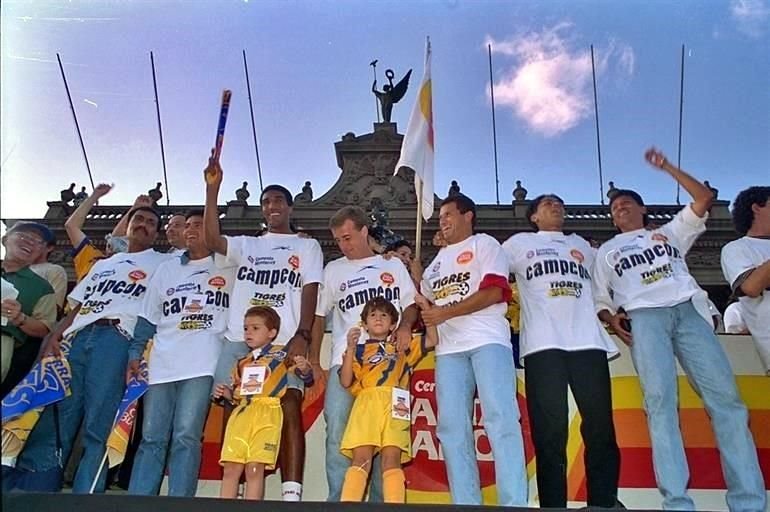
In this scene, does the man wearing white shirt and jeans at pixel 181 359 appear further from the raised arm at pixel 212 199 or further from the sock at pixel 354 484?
the sock at pixel 354 484

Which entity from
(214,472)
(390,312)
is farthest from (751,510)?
(214,472)

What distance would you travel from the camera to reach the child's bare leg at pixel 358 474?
11.2ft

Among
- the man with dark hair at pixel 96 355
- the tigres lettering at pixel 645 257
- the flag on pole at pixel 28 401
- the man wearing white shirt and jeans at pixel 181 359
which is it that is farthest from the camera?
the tigres lettering at pixel 645 257

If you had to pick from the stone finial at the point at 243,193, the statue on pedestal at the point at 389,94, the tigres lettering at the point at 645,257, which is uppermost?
the statue on pedestal at the point at 389,94

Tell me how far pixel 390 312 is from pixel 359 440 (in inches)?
30.3

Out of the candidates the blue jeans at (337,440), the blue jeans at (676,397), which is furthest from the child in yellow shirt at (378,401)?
the blue jeans at (676,397)

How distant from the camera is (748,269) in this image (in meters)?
4.16

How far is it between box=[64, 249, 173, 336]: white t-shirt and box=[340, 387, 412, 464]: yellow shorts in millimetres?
1664

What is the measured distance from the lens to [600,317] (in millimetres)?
4328

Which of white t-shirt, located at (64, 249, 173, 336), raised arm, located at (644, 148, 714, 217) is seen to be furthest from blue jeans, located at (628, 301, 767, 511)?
white t-shirt, located at (64, 249, 173, 336)

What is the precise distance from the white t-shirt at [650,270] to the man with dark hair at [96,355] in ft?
9.56

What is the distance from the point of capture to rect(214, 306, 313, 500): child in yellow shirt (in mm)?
3537

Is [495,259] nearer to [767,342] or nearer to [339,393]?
[339,393]

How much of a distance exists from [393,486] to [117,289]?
232 centimetres
